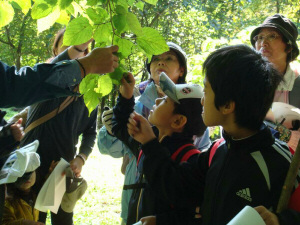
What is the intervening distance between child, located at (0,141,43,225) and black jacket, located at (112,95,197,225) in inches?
26.8

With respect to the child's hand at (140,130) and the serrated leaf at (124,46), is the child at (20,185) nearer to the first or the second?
the child's hand at (140,130)

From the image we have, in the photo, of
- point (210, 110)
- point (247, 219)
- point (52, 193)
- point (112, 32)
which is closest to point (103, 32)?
point (112, 32)

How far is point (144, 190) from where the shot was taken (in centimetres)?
164

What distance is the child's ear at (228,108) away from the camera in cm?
127

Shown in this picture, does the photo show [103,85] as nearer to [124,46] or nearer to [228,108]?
[124,46]

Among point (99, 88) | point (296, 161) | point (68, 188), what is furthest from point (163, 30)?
point (296, 161)

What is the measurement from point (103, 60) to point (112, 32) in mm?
129

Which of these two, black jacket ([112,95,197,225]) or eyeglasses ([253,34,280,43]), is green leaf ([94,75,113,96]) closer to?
black jacket ([112,95,197,225])

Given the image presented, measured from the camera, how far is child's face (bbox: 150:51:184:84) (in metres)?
2.44

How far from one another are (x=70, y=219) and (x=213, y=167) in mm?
→ 1741

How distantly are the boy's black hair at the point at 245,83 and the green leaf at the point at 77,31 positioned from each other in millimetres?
531

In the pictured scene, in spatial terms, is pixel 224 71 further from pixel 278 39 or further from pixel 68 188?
pixel 68 188

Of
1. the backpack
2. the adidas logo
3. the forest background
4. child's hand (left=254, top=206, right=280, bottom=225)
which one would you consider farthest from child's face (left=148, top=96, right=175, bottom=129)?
child's hand (left=254, top=206, right=280, bottom=225)

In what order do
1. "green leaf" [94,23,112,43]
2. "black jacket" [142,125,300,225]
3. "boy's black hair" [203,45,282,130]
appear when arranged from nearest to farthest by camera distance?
1. "black jacket" [142,125,300,225]
2. "boy's black hair" [203,45,282,130]
3. "green leaf" [94,23,112,43]
